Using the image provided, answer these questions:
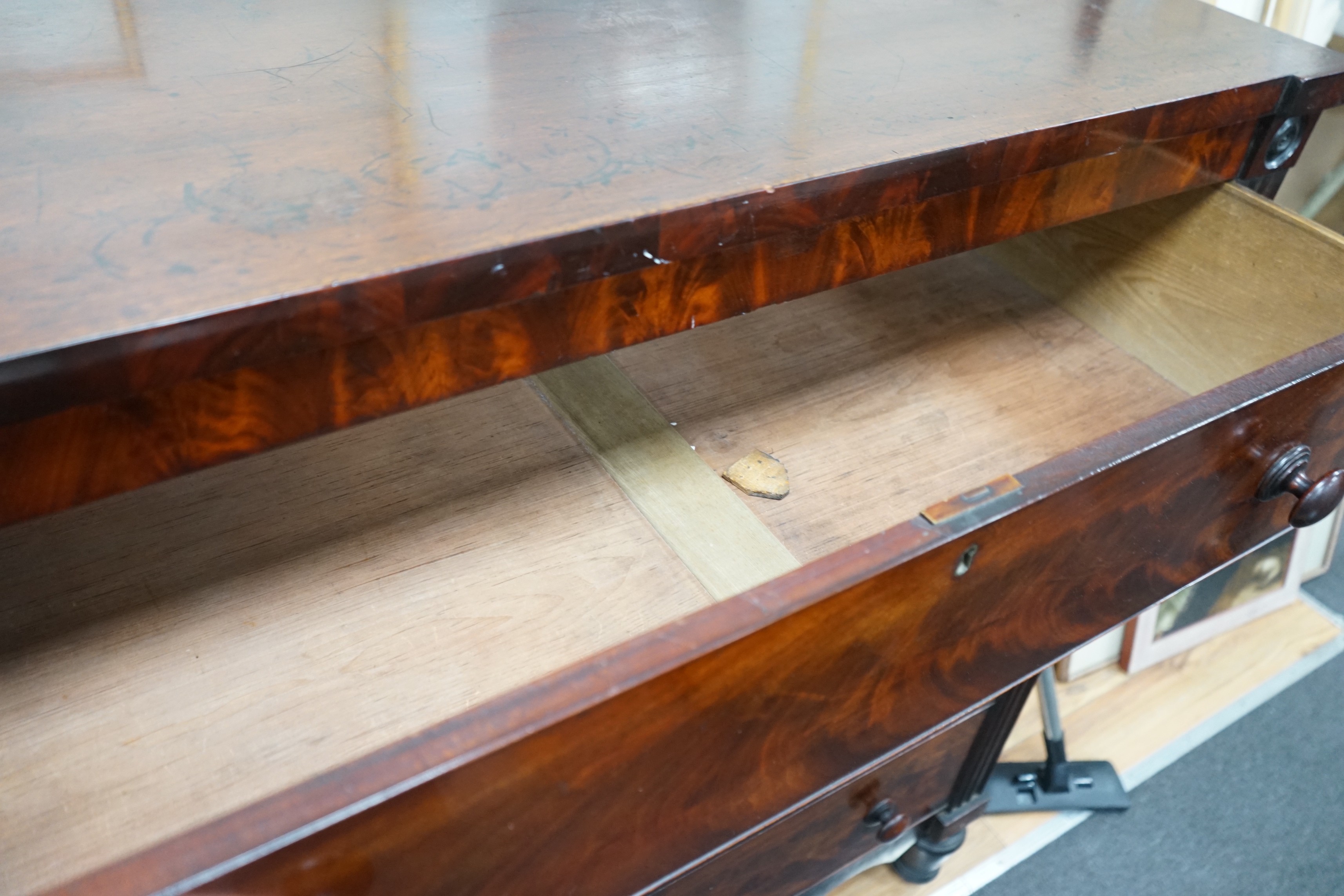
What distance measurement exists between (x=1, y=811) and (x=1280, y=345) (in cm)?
85

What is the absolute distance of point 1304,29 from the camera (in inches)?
47.7

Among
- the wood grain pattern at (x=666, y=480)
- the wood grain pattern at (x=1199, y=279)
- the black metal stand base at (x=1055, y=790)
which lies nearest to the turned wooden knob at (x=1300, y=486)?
the wood grain pattern at (x=1199, y=279)

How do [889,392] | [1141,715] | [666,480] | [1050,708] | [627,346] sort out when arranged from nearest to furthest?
[627,346]
[666,480]
[889,392]
[1050,708]
[1141,715]

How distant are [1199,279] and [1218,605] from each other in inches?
22.0

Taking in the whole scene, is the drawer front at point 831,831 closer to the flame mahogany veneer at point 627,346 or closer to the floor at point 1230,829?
the flame mahogany veneer at point 627,346

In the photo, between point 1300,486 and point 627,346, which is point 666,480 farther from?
point 1300,486

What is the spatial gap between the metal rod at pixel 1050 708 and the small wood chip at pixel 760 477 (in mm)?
393

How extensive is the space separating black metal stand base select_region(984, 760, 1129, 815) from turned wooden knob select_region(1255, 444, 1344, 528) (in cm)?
49

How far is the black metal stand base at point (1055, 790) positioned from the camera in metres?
1.01

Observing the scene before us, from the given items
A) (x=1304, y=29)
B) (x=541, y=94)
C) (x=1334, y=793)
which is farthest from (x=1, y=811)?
(x=1304, y=29)

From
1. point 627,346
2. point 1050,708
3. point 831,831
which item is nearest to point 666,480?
point 627,346

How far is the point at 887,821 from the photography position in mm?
772

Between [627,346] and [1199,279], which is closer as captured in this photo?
[627,346]

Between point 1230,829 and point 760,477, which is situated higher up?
point 760,477
